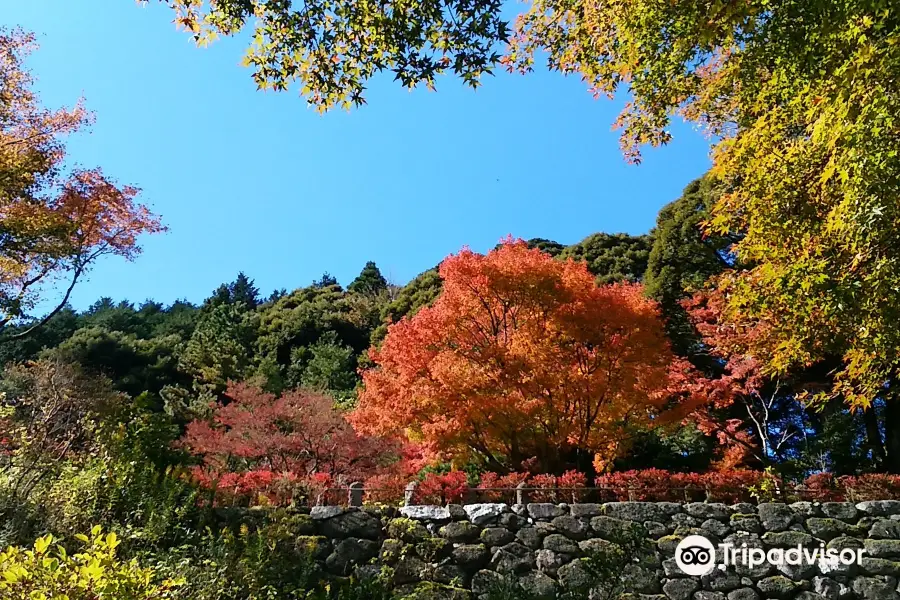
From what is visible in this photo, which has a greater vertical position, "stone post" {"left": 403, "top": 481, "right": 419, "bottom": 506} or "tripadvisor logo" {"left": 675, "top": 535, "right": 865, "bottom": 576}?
"stone post" {"left": 403, "top": 481, "right": 419, "bottom": 506}

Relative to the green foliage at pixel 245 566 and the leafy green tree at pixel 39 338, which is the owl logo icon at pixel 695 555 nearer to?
the green foliage at pixel 245 566

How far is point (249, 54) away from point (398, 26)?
994 millimetres

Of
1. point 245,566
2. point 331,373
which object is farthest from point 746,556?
point 331,373

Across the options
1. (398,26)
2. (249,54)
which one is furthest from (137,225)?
(398,26)

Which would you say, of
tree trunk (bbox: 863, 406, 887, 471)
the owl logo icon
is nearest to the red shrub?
the owl logo icon

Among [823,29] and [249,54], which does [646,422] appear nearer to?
[823,29]

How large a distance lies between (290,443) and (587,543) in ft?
22.9

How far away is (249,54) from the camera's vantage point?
360cm

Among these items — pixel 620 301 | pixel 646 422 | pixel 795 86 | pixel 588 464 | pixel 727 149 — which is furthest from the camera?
pixel 588 464

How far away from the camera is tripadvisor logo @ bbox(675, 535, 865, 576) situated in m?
6.55

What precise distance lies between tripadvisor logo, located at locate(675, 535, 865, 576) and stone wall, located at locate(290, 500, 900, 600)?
0.21 ft

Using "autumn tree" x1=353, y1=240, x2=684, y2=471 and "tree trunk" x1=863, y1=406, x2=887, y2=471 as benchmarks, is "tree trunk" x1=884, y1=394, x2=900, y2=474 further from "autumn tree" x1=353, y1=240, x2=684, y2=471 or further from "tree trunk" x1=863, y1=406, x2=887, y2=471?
"autumn tree" x1=353, y1=240, x2=684, y2=471

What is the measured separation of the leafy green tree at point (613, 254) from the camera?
58.4ft

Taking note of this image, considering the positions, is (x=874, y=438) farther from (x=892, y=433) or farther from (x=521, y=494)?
(x=521, y=494)
